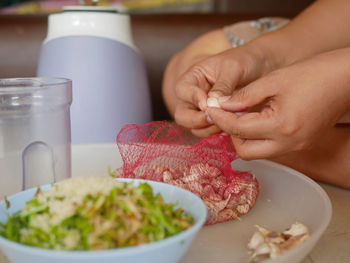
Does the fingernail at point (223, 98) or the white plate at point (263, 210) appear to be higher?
the fingernail at point (223, 98)

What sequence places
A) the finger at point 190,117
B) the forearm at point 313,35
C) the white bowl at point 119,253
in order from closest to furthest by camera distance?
the white bowl at point 119,253, the finger at point 190,117, the forearm at point 313,35

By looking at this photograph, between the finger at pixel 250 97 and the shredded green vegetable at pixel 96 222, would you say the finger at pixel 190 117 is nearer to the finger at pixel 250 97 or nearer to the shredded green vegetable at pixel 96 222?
the finger at pixel 250 97

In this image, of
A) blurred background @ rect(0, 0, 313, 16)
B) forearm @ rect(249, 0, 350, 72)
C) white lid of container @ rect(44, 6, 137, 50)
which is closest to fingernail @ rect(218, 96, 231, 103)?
forearm @ rect(249, 0, 350, 72)

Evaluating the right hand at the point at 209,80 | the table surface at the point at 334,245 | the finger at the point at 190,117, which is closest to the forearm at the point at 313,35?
the right hand at the point at 209,80

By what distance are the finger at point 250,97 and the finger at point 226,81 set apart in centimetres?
Result: 3

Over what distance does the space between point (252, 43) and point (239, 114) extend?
0.25m

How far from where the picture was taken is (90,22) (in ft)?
2.96

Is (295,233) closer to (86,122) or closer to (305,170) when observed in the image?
(305,170)

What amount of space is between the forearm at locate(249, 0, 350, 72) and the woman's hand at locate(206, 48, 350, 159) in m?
0.26

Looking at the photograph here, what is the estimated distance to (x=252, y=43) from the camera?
0.83 meters

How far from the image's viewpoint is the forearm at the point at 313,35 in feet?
2.83

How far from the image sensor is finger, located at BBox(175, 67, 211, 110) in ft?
2.22

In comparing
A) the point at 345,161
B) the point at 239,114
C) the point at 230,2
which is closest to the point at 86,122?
the point at 239,114

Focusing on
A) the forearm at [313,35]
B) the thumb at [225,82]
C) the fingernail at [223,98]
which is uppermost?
the forearm at [313,35]
